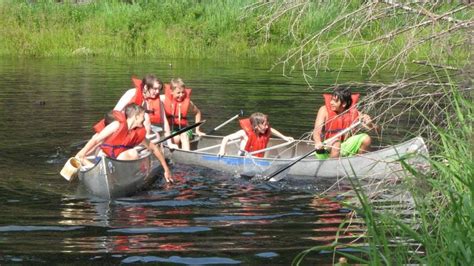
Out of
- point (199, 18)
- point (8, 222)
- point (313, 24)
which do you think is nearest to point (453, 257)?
point (313, 24)

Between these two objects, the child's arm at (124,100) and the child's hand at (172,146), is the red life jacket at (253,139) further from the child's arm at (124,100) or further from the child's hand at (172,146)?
the child's arm at (124,100)

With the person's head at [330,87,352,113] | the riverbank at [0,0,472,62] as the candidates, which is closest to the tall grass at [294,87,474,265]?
the person's head at [330,87,352,113]

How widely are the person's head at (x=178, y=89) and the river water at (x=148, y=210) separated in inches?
61.0

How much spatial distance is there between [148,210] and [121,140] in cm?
151

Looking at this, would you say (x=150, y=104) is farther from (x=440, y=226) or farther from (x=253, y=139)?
(x=440, y=226)

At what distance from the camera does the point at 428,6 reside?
294 inches

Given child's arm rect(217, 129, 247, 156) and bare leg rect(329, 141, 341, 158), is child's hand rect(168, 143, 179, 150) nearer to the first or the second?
child's arm rect(217, 129, 247, 156)

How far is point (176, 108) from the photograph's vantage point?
542 inches

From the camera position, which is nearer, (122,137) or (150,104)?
(122,137)

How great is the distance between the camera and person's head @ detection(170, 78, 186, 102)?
1338 centimetres

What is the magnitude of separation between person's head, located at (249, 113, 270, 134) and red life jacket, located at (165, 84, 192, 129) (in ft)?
6.72

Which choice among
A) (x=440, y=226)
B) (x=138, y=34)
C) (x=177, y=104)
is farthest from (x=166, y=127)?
(x=138, y=34)

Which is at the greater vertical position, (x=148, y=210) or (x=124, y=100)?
(x=124, y=100)

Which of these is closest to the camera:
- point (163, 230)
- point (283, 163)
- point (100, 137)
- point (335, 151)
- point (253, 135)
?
point (163, 230)
